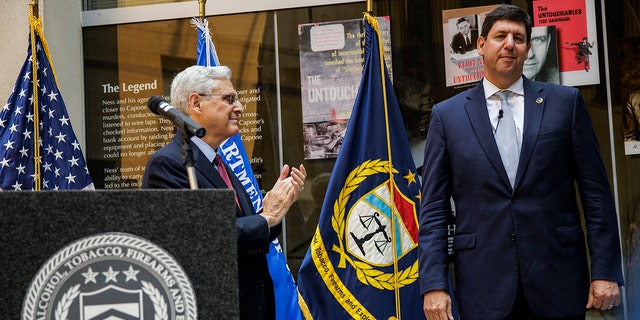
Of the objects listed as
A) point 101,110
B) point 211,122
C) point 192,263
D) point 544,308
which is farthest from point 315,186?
point 192,263

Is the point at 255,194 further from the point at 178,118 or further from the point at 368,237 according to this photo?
the point at 178,118

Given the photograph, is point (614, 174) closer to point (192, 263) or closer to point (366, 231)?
point (366, 231)

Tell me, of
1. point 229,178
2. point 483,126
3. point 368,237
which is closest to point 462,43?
point 368,237

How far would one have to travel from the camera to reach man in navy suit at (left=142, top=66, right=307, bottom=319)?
3.90 metres

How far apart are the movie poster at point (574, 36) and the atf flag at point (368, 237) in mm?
1821

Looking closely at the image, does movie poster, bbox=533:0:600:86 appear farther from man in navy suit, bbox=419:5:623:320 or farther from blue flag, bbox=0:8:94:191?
blue flag, bbox=0:8:94:191

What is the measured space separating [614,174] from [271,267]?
2.92m

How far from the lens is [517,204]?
12.9 ft

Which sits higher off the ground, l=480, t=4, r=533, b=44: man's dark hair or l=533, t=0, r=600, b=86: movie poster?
l=533, t=0, r=600, b=86: movie poster

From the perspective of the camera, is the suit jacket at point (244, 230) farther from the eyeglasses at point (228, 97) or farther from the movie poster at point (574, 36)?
the movie poster at point (574, 36)

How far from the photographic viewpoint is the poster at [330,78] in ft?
25.3

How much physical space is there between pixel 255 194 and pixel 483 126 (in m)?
2.90

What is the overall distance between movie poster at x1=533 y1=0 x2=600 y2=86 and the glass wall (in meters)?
0.05

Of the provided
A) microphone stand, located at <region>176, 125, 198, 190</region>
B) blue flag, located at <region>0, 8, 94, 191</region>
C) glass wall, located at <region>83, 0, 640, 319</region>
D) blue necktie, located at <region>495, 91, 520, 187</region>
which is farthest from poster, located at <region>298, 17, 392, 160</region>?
microphone stand, located at <region>176, 125, 198, 190</region>
